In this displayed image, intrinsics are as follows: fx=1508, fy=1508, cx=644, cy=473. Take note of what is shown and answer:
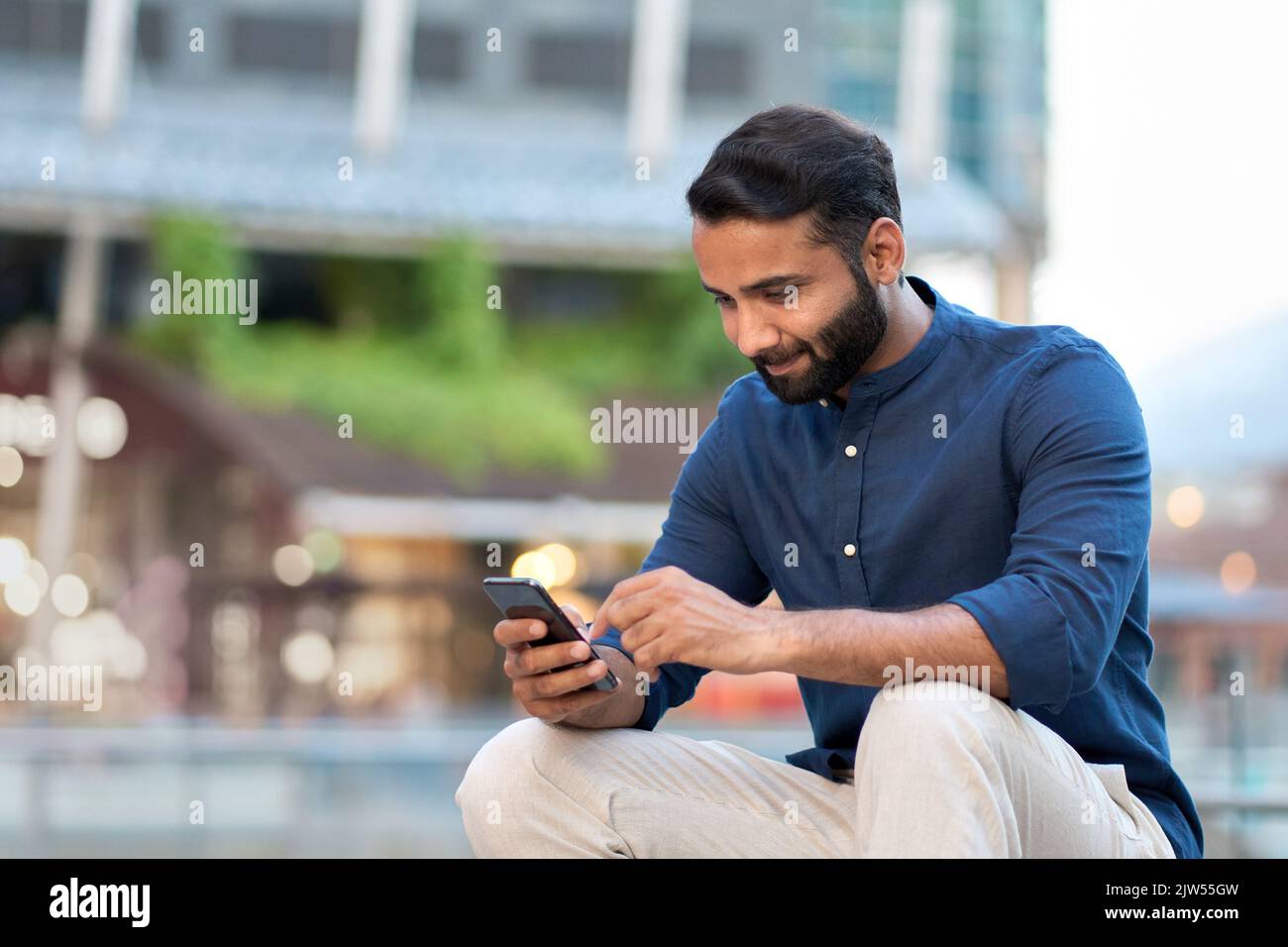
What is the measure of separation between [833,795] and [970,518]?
0.40 m

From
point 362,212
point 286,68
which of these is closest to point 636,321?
point 362,212

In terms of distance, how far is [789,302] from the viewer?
195 cm

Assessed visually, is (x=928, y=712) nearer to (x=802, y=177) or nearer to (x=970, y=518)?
(x=970, y=518)

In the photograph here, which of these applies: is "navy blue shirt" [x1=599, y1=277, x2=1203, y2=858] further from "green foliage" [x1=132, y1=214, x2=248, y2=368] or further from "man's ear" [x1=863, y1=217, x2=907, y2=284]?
"green foliage" [x1=132, y1=214, x2=248, y2=368]

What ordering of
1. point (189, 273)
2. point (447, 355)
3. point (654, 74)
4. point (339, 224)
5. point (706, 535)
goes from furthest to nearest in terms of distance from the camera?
point (654, 74)
point (447, 355)
point (339, 224)
point (189, 273)
point (706, 535)

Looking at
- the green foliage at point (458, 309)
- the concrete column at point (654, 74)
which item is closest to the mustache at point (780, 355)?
the green foliage at point (458, 309)

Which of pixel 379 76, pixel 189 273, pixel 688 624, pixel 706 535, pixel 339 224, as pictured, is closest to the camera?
pixel 688 624

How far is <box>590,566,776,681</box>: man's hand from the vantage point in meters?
1.69

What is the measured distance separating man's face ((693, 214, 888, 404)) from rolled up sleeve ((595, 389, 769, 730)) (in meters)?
0.23

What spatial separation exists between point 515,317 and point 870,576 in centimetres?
1092

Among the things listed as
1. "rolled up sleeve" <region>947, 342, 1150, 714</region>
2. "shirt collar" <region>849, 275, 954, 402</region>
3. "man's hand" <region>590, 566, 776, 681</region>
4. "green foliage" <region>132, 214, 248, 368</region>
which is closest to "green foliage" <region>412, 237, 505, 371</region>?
"green foliage" <region>132, 214, 248, 368</region>

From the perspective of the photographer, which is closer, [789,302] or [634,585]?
[634,585]

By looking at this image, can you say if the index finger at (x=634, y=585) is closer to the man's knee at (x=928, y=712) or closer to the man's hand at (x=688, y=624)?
the man's hand at (x=688, y=624)

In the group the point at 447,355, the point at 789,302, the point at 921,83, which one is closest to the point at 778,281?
the point at 789,302
